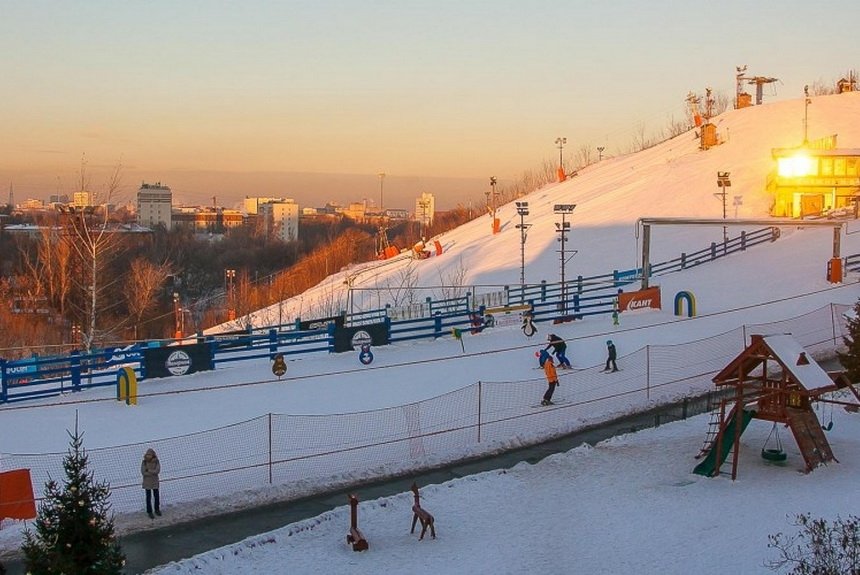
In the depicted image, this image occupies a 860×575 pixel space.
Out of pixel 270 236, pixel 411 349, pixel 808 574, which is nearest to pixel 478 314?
pixel 411 349

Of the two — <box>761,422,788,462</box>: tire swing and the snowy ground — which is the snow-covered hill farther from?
the snowy ground

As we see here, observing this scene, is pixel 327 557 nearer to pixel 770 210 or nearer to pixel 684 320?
pixel 684 320

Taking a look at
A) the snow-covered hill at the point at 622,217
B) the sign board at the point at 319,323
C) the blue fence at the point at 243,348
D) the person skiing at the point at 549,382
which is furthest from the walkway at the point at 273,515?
the snow-covered hill at the point at 622,217

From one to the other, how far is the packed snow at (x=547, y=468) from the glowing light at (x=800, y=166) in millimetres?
14282

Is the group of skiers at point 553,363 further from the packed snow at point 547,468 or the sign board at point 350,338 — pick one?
the sign board at point 350,338

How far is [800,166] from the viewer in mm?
65688

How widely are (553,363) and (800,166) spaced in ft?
154

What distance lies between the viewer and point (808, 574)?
10.2m

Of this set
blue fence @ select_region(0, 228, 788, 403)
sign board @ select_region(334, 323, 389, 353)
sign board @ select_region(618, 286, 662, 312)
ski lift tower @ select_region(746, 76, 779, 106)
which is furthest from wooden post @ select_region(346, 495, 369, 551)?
ski lift tower @ select_region(746, 76, 779, 106)

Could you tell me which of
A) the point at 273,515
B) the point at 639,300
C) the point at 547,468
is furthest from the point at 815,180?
the point at 273,515

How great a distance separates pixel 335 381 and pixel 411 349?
6.04m

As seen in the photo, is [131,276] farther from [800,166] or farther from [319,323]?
[800,166]

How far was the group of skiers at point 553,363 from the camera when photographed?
77.2 feet

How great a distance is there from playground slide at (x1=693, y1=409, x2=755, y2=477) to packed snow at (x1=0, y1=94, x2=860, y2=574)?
12.3 inches
